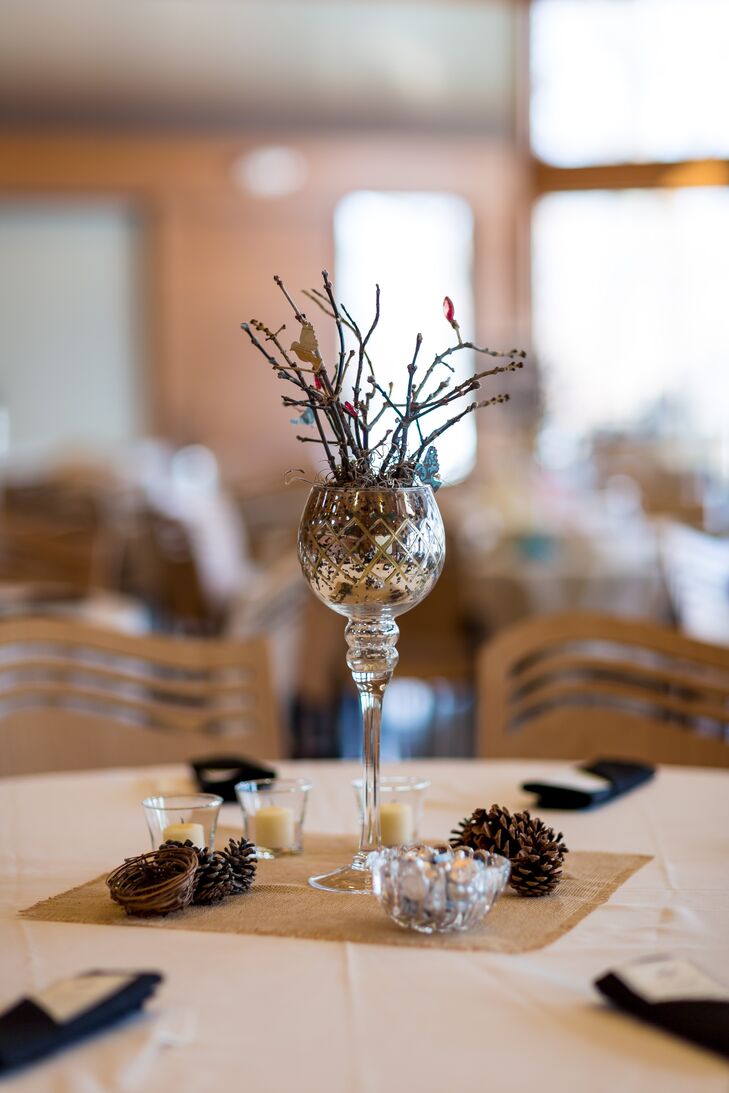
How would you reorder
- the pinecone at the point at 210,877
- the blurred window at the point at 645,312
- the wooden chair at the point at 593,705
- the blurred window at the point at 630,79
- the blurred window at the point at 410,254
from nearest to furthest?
1. the pinecone at the point at 210,877
2. the wooden chair at the point at 593,705
3. the blurred window at the point at 630,79
4. the blurred window at the point at 645,312
5. the blurred window at the point at 410,254

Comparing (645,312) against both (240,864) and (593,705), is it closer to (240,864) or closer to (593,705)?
(593,705)

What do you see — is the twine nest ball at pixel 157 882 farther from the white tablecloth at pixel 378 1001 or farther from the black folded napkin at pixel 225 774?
the black folded napkin at pixel 225 774

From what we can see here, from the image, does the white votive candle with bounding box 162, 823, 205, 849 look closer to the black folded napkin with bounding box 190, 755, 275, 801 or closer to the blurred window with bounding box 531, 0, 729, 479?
the black folded napkin with bounding box 190, 755, 275, 801

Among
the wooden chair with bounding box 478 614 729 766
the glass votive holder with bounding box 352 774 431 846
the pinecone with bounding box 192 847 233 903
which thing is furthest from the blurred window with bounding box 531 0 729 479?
the pinecone with bounding box 192 847 233 903

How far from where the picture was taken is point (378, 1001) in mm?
884

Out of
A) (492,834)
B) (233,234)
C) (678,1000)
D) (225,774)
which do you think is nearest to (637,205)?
(233,234)

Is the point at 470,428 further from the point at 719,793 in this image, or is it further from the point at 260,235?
the point at 719,793

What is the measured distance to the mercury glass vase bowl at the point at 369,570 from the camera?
113 cm

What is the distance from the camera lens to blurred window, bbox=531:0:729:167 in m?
9.98

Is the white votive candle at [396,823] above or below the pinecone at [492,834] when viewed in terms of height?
below

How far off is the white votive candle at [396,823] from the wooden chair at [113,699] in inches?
29.3

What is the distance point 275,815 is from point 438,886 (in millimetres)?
329

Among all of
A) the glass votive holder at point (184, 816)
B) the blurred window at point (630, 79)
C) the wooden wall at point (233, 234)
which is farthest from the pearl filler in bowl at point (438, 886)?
the blurred window at point (630, 79)

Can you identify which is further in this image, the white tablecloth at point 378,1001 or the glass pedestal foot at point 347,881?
the glass pedestal foot at point 347,881
